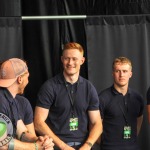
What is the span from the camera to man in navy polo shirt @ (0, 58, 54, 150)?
9.88 feet

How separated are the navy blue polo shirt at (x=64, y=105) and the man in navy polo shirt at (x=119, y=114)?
0.67 ft

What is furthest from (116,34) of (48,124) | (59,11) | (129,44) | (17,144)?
(17,144)

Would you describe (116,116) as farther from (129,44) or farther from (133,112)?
(129,44)

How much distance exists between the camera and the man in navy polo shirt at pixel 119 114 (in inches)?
157

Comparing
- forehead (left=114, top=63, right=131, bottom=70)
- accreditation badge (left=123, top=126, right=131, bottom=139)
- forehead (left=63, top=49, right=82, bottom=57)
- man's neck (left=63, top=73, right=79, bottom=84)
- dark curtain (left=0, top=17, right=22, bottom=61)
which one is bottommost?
accreditation badge (left=123, top=126, right=131, bottom=139)

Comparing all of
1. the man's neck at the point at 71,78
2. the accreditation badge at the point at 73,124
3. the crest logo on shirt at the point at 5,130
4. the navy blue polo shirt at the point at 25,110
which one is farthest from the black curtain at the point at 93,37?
the crest logo on shirt at the point at 5,130

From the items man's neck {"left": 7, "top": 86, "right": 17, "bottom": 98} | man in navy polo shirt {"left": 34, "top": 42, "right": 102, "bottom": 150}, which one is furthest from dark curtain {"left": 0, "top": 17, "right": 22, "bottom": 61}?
man's neck {"left": 7, "top": 86, "right": 17, "bottom": 98}

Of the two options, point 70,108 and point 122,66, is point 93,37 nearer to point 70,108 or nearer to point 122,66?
point 122,66

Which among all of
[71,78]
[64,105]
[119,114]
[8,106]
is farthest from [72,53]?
[8,106]

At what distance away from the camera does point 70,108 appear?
12.4 feet

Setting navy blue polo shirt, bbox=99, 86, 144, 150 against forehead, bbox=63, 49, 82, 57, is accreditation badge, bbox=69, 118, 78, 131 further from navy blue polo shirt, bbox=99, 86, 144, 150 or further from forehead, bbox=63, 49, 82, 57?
forehead, bbox=63, 49, 82, 57

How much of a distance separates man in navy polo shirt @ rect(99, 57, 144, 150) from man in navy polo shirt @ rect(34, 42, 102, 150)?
7.0 inches

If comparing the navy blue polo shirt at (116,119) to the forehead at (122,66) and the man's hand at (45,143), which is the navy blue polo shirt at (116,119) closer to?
the forehead at (122,66)

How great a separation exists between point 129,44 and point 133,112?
0.91 m
